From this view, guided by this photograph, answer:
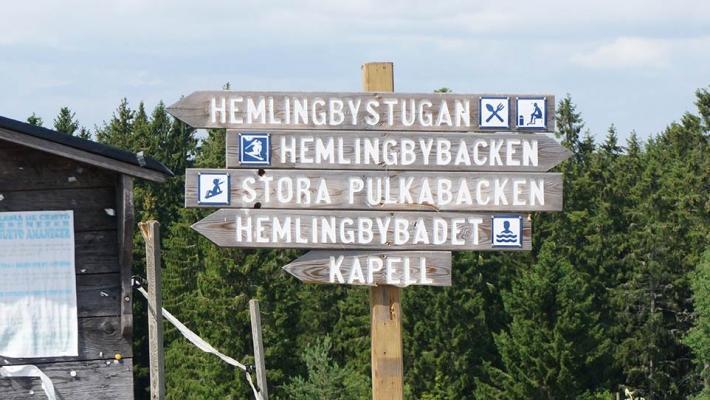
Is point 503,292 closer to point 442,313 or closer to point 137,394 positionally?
point 442,313

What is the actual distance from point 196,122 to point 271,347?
52.8 meters

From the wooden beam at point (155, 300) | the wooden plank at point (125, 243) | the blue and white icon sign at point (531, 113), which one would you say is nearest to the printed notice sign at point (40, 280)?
the wooden plank at point (125, 243)

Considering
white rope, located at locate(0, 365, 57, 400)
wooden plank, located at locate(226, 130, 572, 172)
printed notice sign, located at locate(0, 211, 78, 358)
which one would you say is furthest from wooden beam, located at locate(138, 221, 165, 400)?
white rope, located at locate(0, 365, 57, 400)

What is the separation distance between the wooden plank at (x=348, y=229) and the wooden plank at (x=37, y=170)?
68.5 inches

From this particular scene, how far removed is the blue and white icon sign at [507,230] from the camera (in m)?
11.3

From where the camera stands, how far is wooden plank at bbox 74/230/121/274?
9562 millimetres

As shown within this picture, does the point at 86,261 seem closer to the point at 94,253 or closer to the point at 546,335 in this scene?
the point at 94,253

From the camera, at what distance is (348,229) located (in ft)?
36.8

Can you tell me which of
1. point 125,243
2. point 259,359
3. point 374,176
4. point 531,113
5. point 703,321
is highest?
point 531,113

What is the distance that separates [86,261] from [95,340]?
1.81 feet

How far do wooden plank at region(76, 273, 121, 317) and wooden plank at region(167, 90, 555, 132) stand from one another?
79.5 inches

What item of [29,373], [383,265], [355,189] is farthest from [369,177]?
[29,373]

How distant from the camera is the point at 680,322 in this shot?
69875 millimetres

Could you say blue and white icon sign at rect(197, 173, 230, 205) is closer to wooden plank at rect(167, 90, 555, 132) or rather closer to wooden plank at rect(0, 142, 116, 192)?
wooden plank at rect(167, 90, 555, 132)
